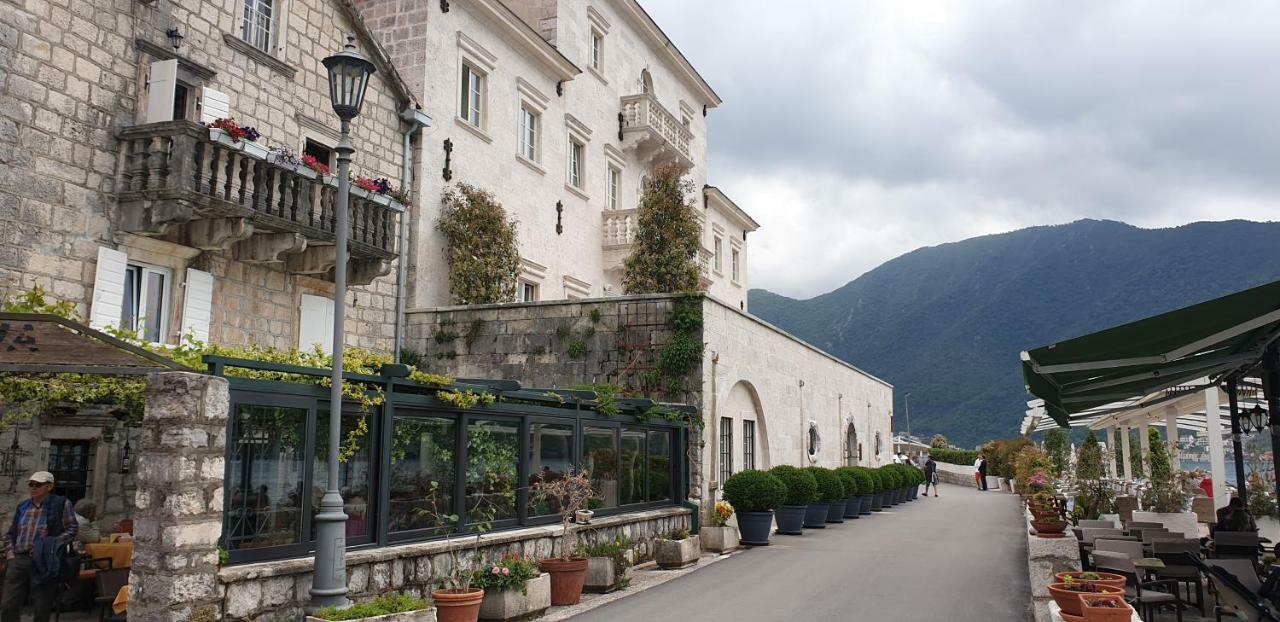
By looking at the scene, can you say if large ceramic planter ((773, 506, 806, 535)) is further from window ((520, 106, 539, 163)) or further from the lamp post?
the lamp post

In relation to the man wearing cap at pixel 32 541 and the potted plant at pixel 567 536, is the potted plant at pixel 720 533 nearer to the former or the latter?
the potted plant at pixel 567 536

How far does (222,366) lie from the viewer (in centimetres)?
714

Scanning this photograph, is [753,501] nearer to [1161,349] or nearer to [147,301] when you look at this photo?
[1161,349]

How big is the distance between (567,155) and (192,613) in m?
17.6

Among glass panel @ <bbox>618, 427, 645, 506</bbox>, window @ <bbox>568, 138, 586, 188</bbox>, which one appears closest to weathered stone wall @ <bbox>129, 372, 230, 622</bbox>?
glass panel @ <bbox>618, 427, 645, 506</bbox>

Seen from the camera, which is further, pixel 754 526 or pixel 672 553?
pixel 754 526

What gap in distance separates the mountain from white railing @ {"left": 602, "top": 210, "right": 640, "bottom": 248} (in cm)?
12729

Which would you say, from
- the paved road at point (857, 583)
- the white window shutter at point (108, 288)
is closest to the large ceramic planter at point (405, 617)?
the paved road at point (857, 583)

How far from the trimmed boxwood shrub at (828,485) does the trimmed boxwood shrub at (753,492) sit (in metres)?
3.29

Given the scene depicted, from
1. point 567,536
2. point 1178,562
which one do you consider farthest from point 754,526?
point 1178,562

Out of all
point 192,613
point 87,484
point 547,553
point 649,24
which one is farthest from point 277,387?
point 649,24

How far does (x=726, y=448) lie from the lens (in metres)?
17.2

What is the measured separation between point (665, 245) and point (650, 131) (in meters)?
5.20

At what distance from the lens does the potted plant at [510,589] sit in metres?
9.17
